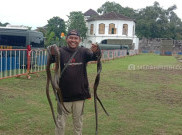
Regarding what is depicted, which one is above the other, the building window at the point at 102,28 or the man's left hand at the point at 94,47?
the building window at the point at 102,28

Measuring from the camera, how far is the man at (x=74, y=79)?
2814 millimetres

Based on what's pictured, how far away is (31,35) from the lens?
12.3 metres

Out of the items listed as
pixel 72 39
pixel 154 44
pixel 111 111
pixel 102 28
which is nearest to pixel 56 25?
pixel 102 28

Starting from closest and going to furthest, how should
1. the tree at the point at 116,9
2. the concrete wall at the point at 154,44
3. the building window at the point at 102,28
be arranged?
the building window at the point at 102,28
the concrete wall at the point at 154,44
the tree at the point at 116,9

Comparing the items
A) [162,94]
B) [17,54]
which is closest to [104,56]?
[17,54]

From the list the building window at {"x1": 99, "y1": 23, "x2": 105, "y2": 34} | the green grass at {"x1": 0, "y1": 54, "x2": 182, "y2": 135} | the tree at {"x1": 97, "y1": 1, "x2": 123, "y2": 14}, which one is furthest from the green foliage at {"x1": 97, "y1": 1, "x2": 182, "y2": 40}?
the green grass at {"x1": 0, "y1": 54, "x2": 182, "y2": 135}

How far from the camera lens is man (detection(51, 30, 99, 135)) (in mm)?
2814

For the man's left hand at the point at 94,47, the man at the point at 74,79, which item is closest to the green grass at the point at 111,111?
the man at the point at 74,79

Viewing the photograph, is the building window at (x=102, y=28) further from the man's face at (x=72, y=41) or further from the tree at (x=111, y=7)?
the man's face at (x=72, y=41)

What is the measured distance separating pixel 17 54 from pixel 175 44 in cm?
3807

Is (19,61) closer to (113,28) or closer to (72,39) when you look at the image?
(72,39)

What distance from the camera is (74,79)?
283cm

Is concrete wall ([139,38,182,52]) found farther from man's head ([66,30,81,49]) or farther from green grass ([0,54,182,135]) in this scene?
man's head ([66,30,81,49])

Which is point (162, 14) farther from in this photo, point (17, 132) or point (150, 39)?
point (17, 132)
